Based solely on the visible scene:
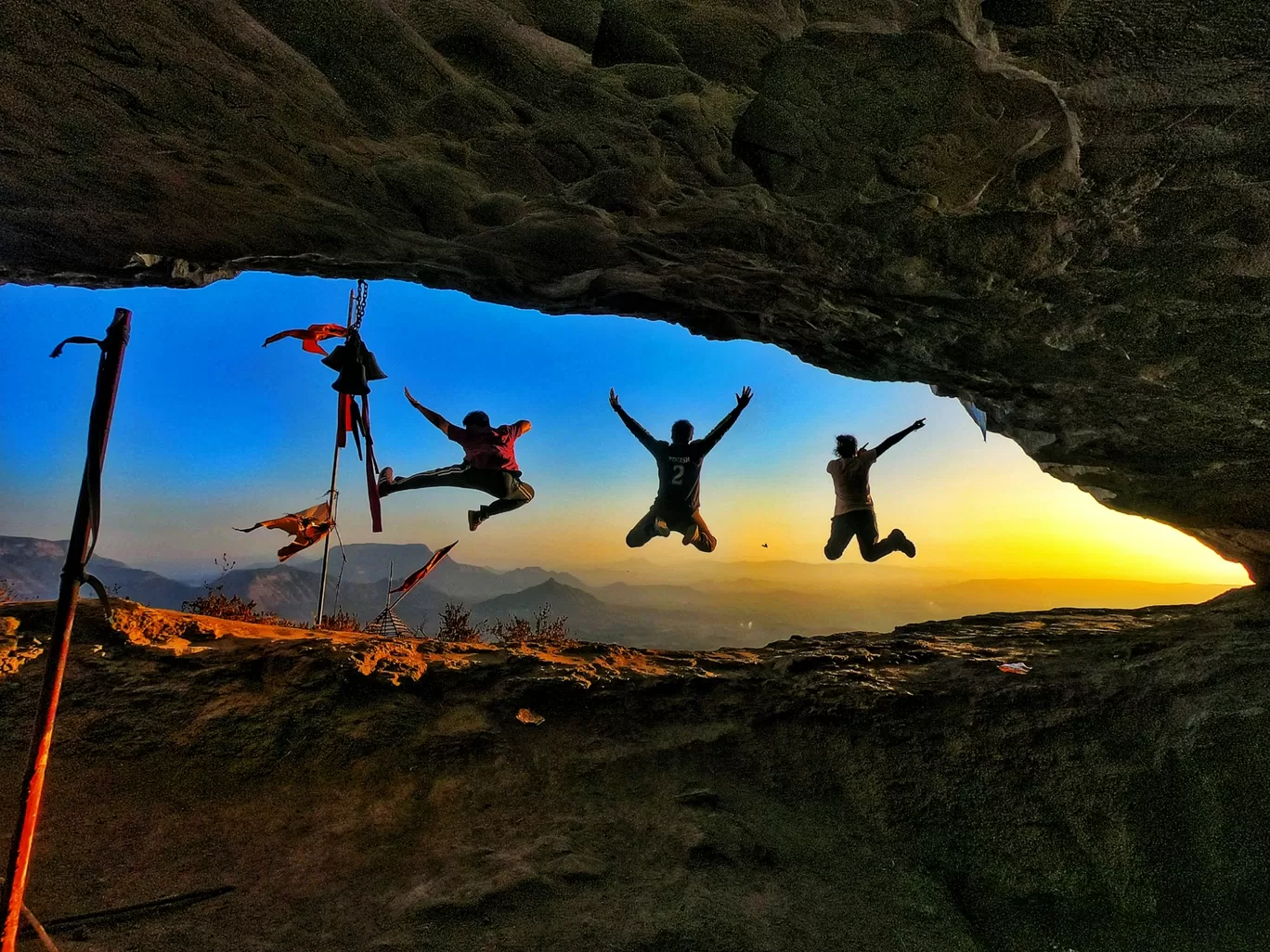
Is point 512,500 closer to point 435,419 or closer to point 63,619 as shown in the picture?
point 435,419

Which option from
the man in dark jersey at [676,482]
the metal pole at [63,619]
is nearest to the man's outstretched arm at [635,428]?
the man in dark jersey at [676,482]

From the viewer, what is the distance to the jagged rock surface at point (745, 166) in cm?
348

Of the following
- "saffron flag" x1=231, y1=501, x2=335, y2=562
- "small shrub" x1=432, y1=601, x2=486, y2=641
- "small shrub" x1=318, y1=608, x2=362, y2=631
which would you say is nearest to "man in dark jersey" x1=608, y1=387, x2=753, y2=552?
"saffron flag" x1=231, y1=501, x2=335, y2=562

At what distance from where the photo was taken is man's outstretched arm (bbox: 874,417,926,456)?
24.9 feet

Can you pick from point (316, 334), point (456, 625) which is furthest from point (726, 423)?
point (456, 625)

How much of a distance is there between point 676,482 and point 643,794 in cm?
417

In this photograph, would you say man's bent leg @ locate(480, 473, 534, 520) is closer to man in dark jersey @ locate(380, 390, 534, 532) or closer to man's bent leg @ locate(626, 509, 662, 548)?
man in dark jersey @ locate(380, 390, 534, 532)

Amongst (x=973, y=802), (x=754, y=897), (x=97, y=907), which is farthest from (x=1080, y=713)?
(x=97, y=907)

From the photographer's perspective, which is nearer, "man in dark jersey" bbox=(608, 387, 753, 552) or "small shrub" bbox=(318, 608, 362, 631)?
"man in dark jersey" bbox=(608, 387, 753, 552)

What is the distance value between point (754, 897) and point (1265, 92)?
239 inches

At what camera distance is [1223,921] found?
3.91 m

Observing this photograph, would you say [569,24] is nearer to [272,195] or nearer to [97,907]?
[272,195]

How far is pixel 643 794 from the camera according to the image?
4645 mm

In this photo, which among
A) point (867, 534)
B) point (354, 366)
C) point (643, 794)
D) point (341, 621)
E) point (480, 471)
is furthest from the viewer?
point (341, 621)
